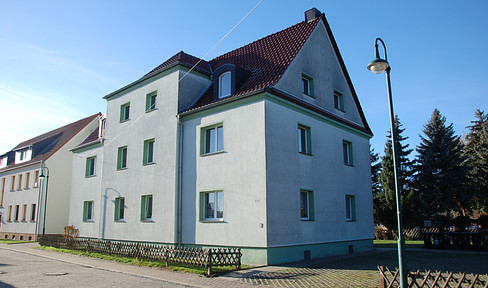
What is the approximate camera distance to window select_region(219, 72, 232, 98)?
58.9 feet

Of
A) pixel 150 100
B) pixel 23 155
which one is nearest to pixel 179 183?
pixel 150 100

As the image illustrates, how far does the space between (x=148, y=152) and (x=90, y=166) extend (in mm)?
7802

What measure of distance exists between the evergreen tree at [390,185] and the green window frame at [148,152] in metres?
17.1

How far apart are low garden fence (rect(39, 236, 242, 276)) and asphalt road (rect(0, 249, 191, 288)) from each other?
1915mm

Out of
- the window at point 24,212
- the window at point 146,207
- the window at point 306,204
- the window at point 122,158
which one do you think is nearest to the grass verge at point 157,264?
the window at point 146,207

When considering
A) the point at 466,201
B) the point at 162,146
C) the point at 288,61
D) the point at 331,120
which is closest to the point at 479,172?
the point at 466,201

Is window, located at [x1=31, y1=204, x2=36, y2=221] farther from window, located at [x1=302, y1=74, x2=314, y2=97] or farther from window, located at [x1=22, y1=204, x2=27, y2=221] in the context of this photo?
window, located at [x1=302, y1=74, x2=314, y2=97]

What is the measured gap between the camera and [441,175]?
36438 millimetres

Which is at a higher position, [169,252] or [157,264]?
[169,252]

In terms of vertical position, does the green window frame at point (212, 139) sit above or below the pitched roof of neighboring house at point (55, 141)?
below

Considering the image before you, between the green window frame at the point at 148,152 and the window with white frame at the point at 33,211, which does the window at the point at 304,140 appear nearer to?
the green window frame at the point at 148,152

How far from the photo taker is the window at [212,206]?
16.2 meters

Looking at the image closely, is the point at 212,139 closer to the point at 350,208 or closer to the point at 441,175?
the point at 350,208

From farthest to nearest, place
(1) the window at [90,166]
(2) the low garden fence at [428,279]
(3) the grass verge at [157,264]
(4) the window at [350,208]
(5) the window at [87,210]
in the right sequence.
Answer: (1) the window at [90,166] → (5) the window at [87,210] → (4) the window at [350,208] → (3) the grass verge at [157,264] → (2) the low garden fence at [428,279]
